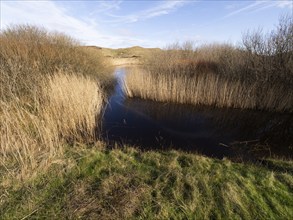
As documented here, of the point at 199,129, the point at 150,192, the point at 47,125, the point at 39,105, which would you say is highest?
the point at 39,105

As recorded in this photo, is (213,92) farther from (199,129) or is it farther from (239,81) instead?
(199,129)

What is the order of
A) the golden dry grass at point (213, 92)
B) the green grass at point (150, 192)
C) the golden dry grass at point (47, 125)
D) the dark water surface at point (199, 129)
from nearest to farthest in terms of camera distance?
the green grass at point (150, 192) < the golden dry grass at point (47, 125) < the dark water surface at point (199, 129) < the golden dry grass at point (213, 92)

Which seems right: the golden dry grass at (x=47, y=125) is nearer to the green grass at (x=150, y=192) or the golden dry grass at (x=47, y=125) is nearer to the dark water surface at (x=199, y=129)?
the green grass at (x=150, y=192)

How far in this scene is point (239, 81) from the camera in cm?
974

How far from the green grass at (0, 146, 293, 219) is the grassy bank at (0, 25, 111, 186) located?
558 mm

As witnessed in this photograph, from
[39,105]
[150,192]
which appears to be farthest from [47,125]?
[150,192]

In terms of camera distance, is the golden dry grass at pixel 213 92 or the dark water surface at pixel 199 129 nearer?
the dark water surface at pixel 199 129

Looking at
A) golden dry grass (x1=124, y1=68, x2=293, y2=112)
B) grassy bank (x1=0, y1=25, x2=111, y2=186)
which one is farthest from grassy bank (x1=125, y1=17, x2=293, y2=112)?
grassy bank (x1=0, y1=25, x2=111, y2=186)

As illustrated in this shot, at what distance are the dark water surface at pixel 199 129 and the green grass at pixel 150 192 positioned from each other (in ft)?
5.78

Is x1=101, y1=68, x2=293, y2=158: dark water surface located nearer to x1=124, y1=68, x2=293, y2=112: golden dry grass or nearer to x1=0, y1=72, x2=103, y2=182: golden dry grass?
x1=124, y1=68, x2=293, y2=112: golden dry grass

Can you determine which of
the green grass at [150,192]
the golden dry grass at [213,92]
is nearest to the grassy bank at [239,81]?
the golden dry grass at [213,92]

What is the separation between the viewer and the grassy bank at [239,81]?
934 cm

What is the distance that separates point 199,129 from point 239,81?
13.0ft

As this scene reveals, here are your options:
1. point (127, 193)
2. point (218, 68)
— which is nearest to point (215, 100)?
point (218, 68)
